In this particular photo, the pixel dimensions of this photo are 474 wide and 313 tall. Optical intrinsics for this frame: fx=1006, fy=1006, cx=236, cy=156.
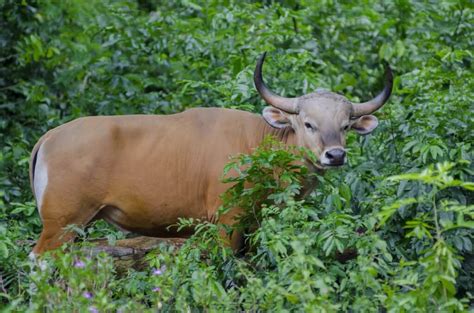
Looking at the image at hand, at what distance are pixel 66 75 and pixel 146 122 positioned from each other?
3.82m

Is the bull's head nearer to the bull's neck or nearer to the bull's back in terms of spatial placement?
the bull's neck

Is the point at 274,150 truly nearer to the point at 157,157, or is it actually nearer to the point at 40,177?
the point at 157,157

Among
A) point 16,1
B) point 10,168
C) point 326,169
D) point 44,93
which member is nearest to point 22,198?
point 10,168

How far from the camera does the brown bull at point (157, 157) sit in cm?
820

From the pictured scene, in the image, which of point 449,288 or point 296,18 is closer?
point 449,288

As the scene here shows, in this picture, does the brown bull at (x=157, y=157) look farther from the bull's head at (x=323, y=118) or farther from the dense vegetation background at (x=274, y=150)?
the dense vegetation background at (x=274, y=150)

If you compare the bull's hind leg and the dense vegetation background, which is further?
the bull's hind leg

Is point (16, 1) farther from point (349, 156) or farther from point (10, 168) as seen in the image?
point (349, 156)

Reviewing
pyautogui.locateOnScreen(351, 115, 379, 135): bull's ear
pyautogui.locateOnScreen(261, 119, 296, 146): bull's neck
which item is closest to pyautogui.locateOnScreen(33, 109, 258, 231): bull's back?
pyautogui.locateOnScreen(261, 119, 296, 146): bull's neck

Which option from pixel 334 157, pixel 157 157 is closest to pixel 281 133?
pixel 334 157

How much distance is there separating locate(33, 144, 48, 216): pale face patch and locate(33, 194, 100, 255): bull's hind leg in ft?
0.31

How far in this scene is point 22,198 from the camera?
33.9 feet

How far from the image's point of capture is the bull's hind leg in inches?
322

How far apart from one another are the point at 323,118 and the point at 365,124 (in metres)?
0.55
